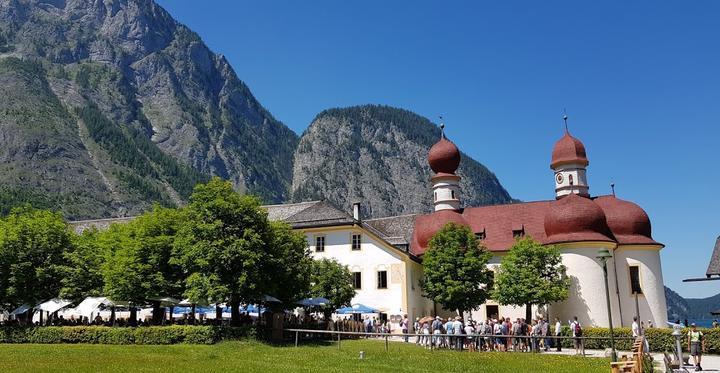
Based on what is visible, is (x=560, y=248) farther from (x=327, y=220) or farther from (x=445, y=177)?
(x=327, y=220)

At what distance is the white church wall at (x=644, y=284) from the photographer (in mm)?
49719

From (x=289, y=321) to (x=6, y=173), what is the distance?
539 feet

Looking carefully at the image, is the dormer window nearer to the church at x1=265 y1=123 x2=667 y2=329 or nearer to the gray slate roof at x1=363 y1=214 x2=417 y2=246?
the church at x1=265 y1=123 x2=667 y2=329

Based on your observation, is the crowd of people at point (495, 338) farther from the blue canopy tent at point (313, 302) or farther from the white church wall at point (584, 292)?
the white church wall at point (584, 292)

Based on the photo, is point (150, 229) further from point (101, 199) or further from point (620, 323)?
point (101, 199)

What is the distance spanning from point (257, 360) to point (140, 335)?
1122 centimetres

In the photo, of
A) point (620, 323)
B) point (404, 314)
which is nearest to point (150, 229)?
point (404, 314)

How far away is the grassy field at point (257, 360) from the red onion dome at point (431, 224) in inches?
1073

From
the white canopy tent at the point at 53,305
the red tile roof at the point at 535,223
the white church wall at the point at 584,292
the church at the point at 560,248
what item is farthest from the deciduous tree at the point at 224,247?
the white church wall at the point at 584,292

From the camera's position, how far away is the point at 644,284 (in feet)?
165

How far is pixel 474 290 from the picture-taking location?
47062 millimetres

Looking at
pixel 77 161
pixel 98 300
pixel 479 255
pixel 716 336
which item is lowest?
pixel 716 336

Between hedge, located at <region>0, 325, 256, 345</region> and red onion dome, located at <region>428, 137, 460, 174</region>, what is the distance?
34.5 meters

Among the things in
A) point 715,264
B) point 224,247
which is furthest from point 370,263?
point 715,264
